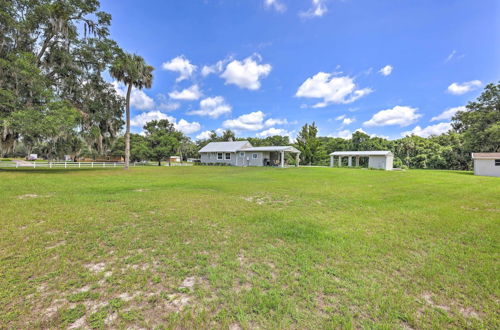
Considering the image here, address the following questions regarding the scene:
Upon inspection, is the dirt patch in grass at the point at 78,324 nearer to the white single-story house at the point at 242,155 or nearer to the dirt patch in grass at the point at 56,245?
the dirt patch in grass at the point at 56,245

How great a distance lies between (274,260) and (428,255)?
8.69 feet

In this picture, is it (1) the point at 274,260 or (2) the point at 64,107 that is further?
(2) the point at 64,107

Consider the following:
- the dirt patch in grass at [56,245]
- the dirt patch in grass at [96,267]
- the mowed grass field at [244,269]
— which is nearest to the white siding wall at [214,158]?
the mowed grass field at [244,269]

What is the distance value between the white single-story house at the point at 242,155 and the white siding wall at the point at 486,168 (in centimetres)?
1844

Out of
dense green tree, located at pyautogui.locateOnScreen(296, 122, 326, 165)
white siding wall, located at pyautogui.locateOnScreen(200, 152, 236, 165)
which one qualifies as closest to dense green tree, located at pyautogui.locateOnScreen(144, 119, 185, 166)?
white siding wall, located at pyautogui.locateOnScreen(200, 152, 236, 165)

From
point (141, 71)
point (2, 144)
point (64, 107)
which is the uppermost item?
point (141, 71)

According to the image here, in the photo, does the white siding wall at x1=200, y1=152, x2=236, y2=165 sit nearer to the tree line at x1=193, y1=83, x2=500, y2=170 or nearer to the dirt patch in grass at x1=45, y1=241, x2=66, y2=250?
the tree line at x1=193, y1=83, x2=500, y2=170

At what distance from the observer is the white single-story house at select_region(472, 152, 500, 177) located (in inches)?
800

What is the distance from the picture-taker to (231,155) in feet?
107

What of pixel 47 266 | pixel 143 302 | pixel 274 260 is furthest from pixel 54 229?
pixel 274 260

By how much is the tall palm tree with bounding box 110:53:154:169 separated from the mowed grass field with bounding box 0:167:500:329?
17.3 m

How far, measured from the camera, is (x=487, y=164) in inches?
818

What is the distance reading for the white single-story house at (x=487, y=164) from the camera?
20.3 m

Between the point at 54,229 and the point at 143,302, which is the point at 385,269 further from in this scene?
the point at 54,229
